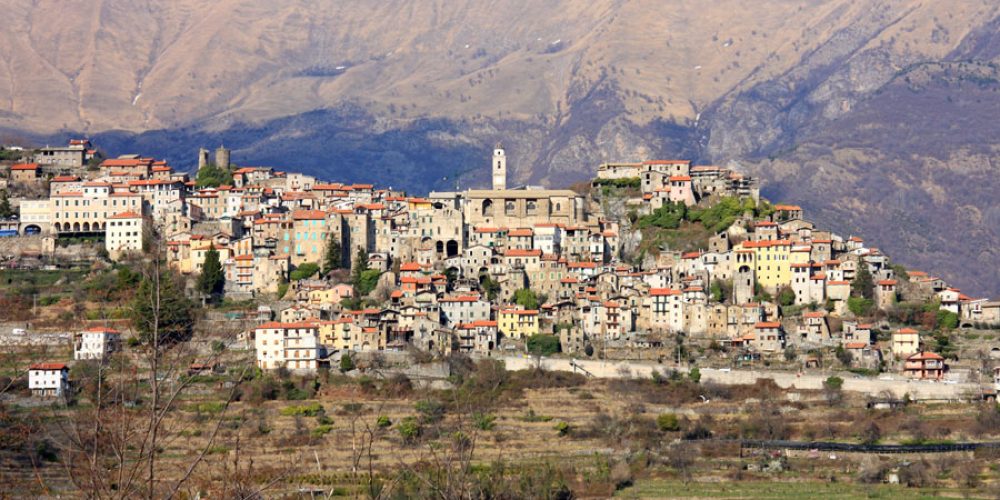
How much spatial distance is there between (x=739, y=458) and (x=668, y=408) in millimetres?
4392

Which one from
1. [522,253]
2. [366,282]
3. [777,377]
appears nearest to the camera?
[777,377]

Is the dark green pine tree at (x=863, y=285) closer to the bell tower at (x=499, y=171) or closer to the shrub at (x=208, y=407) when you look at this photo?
the bell tower at (x=499, y=171)

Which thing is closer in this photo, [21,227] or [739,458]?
[739,458]

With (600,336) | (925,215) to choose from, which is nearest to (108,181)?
(600,336)

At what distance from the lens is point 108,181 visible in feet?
270

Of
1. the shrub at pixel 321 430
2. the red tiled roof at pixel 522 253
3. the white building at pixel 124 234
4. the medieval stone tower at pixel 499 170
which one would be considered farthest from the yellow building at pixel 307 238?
the shrub at pixel 321 430

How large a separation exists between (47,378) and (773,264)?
94.5 ft

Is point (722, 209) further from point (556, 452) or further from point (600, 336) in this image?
point (556, 452)

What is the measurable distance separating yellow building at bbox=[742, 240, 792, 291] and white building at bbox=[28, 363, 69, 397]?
2763 cm

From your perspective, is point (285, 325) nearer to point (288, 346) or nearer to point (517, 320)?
point (288, 346)

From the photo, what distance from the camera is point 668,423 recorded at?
59781 mm

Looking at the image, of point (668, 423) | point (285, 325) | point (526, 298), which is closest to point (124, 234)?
point (285, 325)

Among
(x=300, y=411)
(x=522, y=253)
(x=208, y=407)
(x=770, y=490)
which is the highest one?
(x=522, y=253)

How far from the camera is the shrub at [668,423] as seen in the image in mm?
59812
